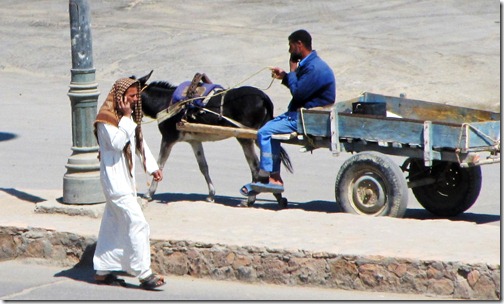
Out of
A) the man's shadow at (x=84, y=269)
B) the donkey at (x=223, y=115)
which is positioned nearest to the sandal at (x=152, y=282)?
the man's shadow at (x=84, y=269)

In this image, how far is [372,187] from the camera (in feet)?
37.2

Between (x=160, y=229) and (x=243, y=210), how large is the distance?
1.30 metres

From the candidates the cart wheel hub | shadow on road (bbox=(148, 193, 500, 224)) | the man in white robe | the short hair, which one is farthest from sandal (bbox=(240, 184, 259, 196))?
the man in white robe

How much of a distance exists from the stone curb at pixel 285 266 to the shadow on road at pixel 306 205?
2.17 meters

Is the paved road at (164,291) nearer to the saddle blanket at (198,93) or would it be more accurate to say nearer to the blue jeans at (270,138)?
the blue jeans at (270,138)

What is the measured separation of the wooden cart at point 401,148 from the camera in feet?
35.9

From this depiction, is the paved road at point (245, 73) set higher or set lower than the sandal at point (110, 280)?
higher

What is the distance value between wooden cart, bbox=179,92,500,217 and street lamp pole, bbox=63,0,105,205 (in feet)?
5.57

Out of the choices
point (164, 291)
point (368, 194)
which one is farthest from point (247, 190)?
point (164, 291)

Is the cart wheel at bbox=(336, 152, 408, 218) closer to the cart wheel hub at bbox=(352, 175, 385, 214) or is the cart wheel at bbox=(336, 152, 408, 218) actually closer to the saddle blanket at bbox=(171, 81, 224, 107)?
the cart wheel hub at bbox=(352, 175, 385, 214)

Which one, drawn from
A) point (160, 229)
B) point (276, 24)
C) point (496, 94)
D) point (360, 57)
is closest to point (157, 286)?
point (160, 229)

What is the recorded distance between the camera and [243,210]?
11.2 metres

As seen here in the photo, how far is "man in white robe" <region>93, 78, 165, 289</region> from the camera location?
903cm

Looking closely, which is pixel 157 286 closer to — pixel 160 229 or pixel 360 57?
pixel 160 229
